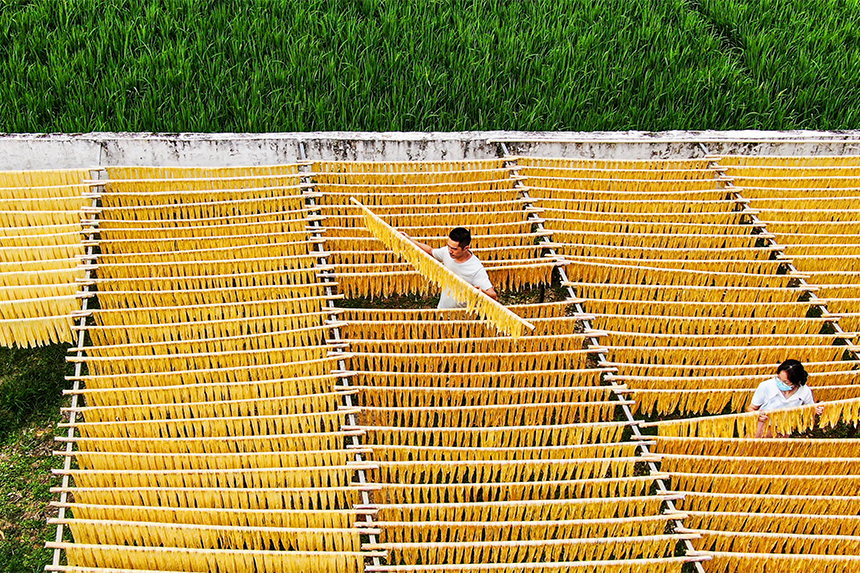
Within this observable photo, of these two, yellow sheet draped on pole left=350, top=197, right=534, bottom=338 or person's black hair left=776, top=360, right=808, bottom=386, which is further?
yellow sheet draped on pole left=350, top=197, right=534, bottom=338

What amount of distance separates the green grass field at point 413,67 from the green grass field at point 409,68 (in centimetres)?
2

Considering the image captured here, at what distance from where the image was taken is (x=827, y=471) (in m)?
3.93

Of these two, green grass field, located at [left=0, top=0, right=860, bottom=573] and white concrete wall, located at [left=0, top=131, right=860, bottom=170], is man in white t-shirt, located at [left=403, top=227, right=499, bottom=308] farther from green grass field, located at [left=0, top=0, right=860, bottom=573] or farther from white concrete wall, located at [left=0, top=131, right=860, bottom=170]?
green grass field, located at [left=0, top=0, right=860, bottom=573]

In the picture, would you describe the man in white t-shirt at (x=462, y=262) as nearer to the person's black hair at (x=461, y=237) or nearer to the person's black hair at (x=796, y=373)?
the person's black hair at (x=461, y=237)

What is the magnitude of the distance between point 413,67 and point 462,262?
343 cm

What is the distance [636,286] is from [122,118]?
4639 millimetres

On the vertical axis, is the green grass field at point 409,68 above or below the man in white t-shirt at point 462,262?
above

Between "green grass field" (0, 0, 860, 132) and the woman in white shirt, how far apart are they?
352 cm

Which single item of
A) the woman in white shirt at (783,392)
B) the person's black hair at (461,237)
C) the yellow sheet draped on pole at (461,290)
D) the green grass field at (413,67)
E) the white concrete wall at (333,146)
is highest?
the green grass field at (413,67)

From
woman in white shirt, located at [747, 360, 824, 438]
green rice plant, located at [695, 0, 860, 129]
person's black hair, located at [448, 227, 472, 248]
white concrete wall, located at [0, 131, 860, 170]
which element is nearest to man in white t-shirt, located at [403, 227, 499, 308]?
person's black hair, located at [448, 227, 472, 248]

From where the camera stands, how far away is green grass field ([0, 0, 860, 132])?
6859mm

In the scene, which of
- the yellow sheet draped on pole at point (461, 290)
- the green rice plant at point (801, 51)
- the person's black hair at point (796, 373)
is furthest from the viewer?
the green rice plant at point (801, 51)

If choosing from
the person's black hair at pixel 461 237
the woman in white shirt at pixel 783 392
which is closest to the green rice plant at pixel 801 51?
the woman in white shirt at pixel 783 392

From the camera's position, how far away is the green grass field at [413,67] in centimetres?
686
